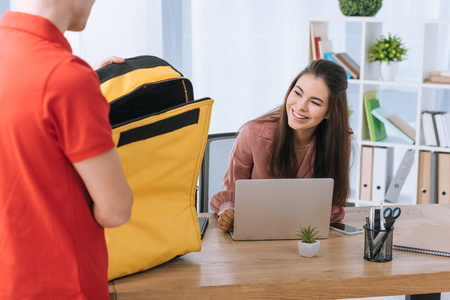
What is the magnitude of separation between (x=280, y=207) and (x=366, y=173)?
215cm

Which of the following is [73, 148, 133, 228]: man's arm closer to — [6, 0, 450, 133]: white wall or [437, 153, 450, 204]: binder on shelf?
[6, 0, 450, 133]: white wall

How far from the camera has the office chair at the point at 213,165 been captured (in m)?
2.53

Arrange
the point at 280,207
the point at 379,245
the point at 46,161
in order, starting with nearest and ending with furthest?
the point at 46,161 < the point at 379,245 < the point at 280,207

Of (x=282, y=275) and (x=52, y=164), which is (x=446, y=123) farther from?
(x=52, y=164)

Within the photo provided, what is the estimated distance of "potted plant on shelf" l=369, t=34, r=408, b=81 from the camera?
3.61 meters

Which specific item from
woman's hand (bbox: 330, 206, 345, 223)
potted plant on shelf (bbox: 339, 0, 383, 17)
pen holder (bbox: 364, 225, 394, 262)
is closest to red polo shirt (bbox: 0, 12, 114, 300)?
pen holder (bbox: 364, 225, 394, 262)

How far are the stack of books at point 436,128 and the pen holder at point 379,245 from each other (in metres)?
2.09

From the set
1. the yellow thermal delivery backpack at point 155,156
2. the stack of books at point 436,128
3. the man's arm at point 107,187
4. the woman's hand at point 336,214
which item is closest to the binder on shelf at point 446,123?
the stack of books at point 436,128

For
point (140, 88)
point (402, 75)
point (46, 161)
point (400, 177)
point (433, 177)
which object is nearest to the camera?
point (46, 161)

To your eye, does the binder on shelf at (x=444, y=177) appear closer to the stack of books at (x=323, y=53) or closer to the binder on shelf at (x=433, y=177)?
the binder on shelf at (x=433, y=177)

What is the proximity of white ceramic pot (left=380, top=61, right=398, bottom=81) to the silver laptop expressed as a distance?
81.7 inches

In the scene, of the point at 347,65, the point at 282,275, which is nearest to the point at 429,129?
the point at 347,65

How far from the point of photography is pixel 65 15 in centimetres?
109

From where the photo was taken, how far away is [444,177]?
3.56 m
